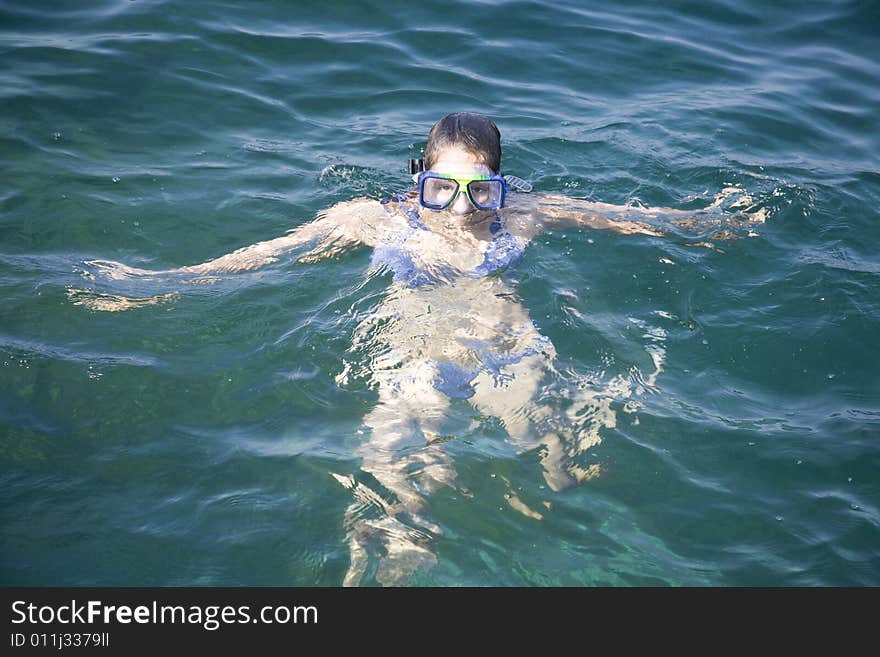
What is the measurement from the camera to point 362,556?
11.3ft

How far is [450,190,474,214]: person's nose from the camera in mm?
4879

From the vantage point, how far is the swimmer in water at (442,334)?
12.3 feet

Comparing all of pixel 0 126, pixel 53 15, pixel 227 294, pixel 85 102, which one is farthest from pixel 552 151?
pixel 53 15

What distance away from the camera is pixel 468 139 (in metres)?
4.90

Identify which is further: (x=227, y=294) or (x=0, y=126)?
(x=0, y=126)

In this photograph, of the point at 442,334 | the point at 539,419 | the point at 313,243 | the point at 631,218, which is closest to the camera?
the point at 539,419

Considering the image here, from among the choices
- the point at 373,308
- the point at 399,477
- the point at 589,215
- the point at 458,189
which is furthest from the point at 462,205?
the point at 399,477

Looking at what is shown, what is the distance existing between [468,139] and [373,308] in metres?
1.22

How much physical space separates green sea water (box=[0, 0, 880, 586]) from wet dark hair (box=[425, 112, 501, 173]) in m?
0.90

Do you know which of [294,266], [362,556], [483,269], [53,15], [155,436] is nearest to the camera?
[362,556]

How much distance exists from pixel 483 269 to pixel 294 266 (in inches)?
52.1

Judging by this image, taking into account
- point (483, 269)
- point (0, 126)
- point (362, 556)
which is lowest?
point (362, 556)

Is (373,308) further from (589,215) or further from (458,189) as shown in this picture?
(589,215)

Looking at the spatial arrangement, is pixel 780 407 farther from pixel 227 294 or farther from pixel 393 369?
pixel 227 294
